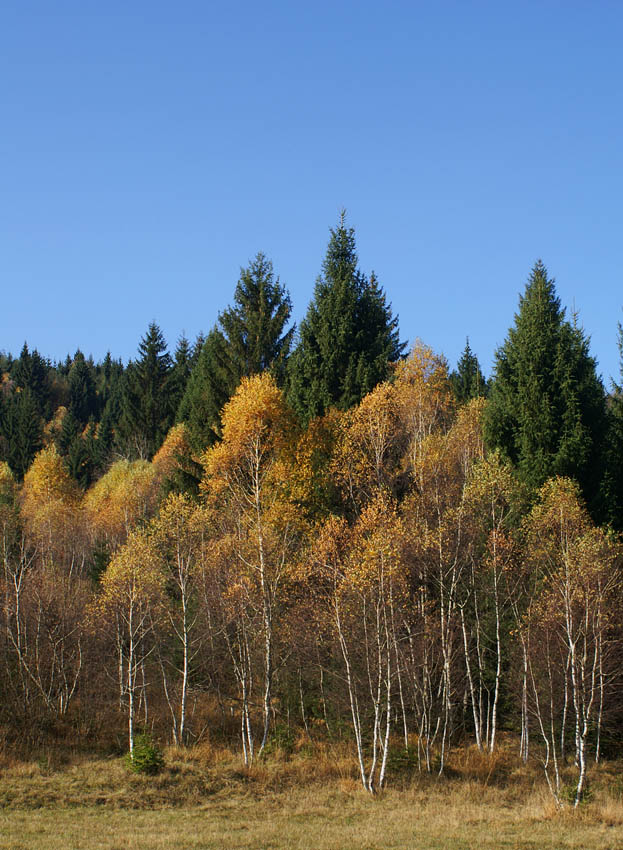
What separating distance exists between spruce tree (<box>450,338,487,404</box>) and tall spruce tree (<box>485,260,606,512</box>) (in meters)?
17.2

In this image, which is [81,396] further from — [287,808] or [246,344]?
[287,808]

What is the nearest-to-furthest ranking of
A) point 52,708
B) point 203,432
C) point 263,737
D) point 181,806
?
point 181,806
point 263,737
point 52,708
point 203,432

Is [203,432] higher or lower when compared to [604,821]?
higher

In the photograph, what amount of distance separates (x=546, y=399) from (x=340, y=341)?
1334 cm

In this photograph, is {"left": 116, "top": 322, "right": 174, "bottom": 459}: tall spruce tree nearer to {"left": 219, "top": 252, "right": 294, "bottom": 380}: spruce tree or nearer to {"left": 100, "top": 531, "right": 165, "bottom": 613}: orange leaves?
{"left": 219, "top": 252, "right": 294, "bottom": 380}: spruce tree

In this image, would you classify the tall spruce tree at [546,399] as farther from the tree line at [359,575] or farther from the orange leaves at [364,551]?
the orange leaves at [364,551]

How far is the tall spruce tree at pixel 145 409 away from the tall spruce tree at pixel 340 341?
3401 centimetres

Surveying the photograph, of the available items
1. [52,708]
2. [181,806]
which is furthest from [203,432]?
[181,806]

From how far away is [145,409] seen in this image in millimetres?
77188

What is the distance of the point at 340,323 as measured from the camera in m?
43.9

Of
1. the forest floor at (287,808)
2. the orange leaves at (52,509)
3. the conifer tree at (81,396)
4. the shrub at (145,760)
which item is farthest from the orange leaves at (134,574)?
the conifer tree at (81,396)

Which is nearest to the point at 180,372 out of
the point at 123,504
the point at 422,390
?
the point at 123,504

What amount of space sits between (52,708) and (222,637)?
841 cm

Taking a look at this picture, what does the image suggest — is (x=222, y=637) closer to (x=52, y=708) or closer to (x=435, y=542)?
(x=52, y=708)
